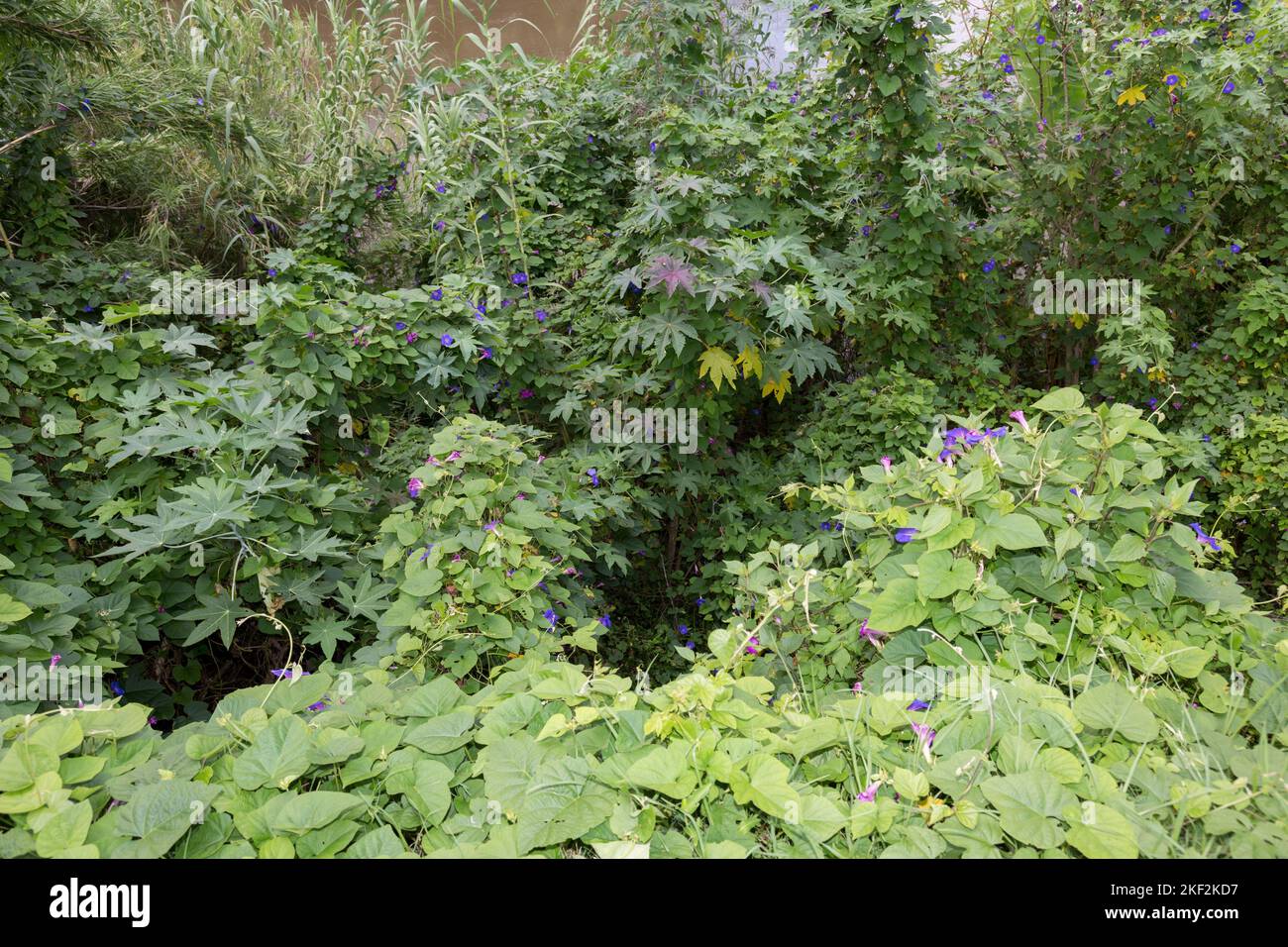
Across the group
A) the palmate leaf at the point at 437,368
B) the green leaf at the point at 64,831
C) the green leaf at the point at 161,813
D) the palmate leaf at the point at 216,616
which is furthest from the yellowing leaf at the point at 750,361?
the green leaf at the point at 64,831

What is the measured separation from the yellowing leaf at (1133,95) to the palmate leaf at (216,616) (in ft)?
12.2

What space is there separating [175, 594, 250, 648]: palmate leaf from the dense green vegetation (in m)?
0.01

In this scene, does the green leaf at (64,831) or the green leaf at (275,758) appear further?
the green leaf at (275,758)

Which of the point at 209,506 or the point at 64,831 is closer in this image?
the point at 64,831

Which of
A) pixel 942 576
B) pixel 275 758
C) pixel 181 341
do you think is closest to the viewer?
pixel 275 758

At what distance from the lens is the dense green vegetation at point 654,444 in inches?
48.6

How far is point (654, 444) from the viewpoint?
3365mm

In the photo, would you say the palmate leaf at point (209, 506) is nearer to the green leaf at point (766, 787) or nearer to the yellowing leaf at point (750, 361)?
the green leaf at point (766, 787)

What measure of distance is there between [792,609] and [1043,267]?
282cm

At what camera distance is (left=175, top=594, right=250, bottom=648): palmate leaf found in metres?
2.16

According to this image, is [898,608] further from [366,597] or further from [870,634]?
[366,597]

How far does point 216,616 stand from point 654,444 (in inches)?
69.1

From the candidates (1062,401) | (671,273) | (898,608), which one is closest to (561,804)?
(898,608)

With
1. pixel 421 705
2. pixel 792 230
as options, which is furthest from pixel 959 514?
pixel 792 230
